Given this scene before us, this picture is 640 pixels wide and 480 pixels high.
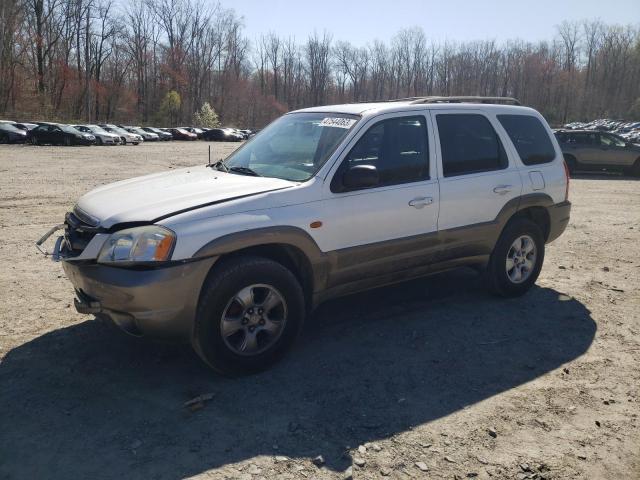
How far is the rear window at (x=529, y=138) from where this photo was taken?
17.7ft

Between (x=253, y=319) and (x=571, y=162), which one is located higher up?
(x=571, y=162)

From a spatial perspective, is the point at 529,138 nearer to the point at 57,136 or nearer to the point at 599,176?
the point at 599,176

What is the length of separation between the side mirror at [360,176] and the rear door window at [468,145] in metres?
1.02

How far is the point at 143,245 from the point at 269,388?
128cm

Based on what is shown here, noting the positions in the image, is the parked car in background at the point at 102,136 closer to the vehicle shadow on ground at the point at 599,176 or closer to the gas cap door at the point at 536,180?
the vehicle shadow on ground at the point at 599,176

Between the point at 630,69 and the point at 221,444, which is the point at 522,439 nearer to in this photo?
the point at 221,444

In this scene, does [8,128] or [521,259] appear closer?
[521,259]

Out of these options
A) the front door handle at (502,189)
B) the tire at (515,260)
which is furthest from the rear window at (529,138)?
the tire at (515,260)

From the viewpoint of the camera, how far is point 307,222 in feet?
12.6

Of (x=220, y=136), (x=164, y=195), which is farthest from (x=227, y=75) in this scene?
(x=164, y=195)

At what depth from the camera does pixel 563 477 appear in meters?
2.78

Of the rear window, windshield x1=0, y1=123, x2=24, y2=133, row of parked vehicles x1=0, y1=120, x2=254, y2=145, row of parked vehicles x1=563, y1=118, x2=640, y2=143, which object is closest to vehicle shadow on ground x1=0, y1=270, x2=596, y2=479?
the rear window

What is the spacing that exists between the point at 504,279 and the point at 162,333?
3.47 m

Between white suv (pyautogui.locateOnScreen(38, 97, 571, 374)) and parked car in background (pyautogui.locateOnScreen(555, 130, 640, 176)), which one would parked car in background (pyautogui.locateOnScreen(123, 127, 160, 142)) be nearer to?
parked car in background (pyautogui.locateOnScreen(555, 130, 640, 176))
